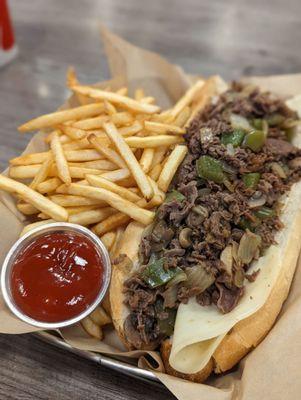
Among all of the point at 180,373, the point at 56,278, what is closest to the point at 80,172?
the point at 56,278

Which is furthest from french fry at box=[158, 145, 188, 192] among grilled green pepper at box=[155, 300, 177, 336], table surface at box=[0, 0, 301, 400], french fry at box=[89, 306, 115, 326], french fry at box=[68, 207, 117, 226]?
table surface at box=[0, 0, 301, 400]

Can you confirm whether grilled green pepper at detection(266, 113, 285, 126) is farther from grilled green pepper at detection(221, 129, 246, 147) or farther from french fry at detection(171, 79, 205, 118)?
french fry at detection(171, 79, 205, 118)

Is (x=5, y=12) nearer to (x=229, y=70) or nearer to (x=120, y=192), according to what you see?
(x=229, y=70)

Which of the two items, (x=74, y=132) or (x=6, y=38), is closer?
(x=74, y=132)

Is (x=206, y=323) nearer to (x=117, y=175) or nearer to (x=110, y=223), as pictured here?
A: (x=110, y=223)

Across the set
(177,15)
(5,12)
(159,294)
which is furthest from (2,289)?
(177,15)
